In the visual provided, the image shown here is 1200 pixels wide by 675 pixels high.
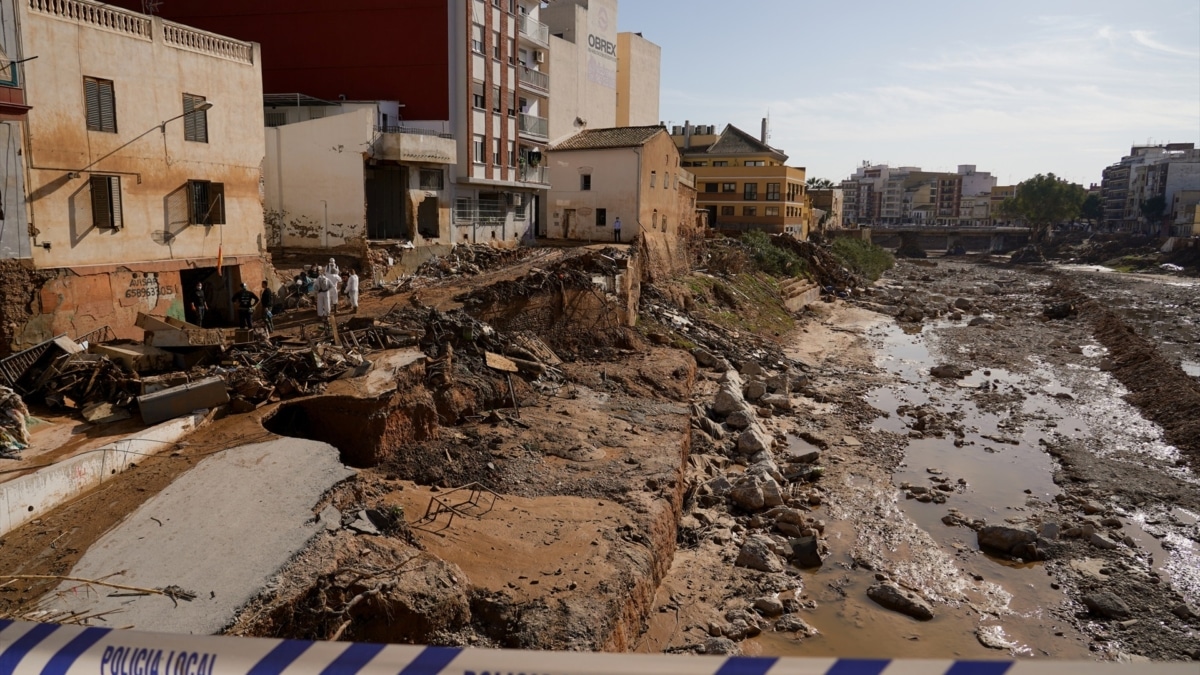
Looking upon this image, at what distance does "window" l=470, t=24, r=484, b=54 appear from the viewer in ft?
111

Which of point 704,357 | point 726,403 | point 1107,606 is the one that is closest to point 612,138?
point 704,357

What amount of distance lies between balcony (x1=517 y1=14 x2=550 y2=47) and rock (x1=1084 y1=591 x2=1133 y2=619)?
115 ft

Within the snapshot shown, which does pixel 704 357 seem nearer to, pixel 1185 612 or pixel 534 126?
pixel 1185 612

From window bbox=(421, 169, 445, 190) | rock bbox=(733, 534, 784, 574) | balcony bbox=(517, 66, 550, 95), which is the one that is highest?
balcony bbox=(517, 66, 550, 95)

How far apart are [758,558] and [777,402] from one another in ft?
34.6

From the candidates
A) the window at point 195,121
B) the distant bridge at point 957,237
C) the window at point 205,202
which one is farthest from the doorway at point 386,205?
the distant bridge at point 957,237

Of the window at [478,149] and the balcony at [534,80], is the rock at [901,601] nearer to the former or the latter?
the window at [478,149]

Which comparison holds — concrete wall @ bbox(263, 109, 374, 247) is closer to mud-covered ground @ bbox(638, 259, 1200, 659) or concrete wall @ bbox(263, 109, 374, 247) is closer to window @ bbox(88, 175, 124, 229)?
window @ bbox(88, 175, 124, 229)

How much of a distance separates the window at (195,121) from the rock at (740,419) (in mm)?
15567

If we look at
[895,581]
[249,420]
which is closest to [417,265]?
[249,420]

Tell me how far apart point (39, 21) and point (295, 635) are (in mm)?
14843

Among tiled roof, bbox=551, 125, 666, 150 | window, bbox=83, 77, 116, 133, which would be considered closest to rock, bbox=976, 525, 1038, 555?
window, bbox=83, 77, 116, 133

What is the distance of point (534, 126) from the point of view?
40.7 metres

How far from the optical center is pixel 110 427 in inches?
509
